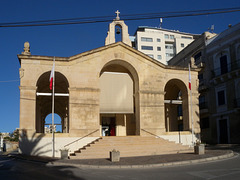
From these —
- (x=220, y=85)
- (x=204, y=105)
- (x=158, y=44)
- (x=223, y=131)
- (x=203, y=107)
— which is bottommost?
(x=223, y=131)

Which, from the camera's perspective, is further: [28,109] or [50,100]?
[50,100]

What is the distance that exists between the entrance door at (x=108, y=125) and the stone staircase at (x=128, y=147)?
19.5 ft

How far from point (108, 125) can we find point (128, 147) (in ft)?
27.6

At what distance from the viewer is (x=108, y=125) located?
3006 cm

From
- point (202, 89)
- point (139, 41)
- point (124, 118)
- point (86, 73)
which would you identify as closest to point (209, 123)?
point (202, 89)

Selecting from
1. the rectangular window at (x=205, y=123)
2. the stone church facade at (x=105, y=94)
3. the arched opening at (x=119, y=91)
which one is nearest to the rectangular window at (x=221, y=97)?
the rectangular window at (x=205, y=123)

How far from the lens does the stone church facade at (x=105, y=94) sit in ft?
76.8

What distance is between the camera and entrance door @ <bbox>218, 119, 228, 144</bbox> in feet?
109

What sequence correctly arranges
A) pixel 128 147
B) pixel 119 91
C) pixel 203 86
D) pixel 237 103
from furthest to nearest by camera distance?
pixel 203 86
pixel 237 103
pixel 119 91
pixel 128 147

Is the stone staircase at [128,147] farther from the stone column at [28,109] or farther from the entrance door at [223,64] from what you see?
the entrance door at [223,64]

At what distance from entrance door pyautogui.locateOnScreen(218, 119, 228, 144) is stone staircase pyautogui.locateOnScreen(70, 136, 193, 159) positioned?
11989 millimetres

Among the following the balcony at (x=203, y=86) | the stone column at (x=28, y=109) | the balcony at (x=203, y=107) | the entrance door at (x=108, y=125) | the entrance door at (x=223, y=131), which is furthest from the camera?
the balcony at (x=203, y=86)

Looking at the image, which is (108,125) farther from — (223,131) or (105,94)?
(223,131)

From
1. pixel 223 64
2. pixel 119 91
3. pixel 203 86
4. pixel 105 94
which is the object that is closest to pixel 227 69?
pixel 223 64
